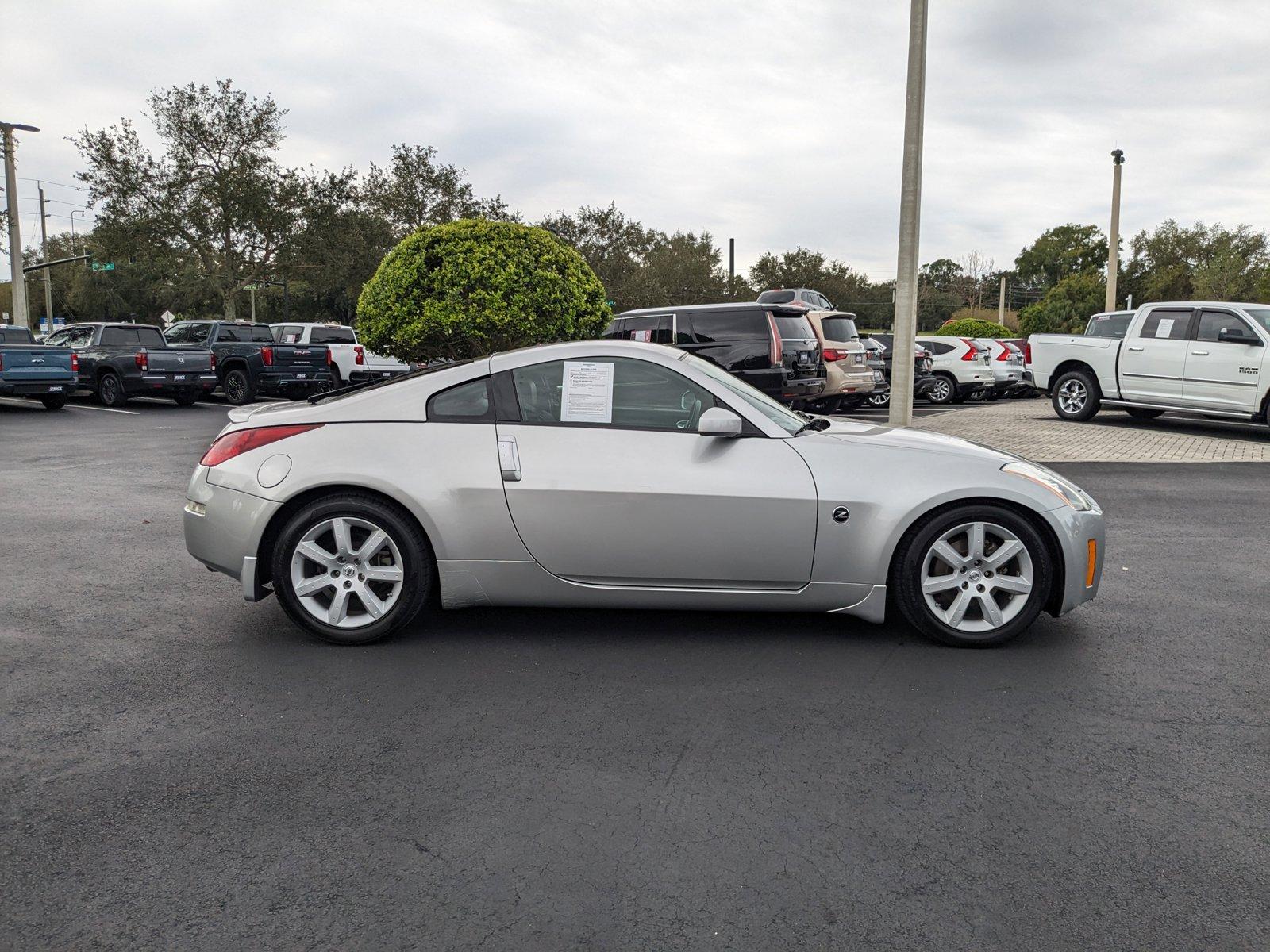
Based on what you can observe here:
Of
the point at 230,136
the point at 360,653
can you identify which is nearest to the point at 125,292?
the point at 230,136

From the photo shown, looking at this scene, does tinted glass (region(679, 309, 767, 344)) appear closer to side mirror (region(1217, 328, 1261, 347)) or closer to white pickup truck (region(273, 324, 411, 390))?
side mirror (region(1217, 328, 1261, 347))

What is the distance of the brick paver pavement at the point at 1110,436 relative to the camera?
42.8ft

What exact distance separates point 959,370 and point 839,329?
780 cm

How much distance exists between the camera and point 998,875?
113 inches

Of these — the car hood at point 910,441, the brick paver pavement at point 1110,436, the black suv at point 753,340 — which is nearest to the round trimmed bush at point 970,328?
the brick paver pavement at point 1110,436

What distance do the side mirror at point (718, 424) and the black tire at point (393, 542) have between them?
1442 mm

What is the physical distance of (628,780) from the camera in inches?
137

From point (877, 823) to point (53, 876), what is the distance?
2380 millimetres

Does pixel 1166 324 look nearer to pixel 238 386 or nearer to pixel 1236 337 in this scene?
pixel 1236 337

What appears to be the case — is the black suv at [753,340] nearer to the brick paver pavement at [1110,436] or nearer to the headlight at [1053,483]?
the brick paver pavement at [1110,436]

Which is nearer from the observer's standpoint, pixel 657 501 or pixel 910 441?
pixel 657 501

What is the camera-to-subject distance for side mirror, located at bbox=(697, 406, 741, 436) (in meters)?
4.81

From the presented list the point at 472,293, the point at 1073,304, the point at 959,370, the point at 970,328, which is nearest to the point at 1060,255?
the point at 1073,304

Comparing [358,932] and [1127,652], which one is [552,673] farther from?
[1127,652]
